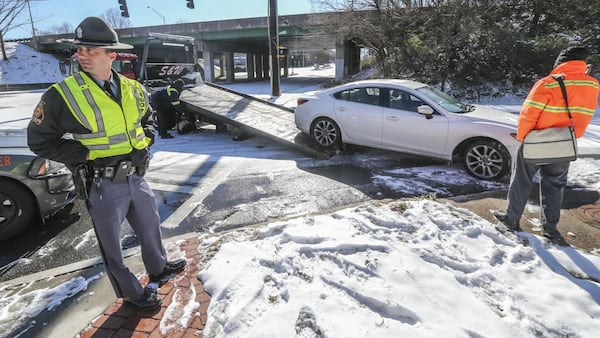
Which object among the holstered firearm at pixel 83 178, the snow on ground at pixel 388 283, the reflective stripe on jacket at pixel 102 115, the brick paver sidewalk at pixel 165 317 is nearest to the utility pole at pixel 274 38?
the snow on ground at pixel 388 283

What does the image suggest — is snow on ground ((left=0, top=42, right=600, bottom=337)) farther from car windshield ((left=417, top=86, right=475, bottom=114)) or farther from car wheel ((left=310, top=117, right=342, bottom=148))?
car wheel ((left=310, top=117, right=342, bottom=148))

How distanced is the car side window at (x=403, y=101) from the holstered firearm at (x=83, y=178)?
16.6 ft

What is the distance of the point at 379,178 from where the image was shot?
225 inches

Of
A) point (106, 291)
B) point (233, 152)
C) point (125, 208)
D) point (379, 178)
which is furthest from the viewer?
point (233, 152)

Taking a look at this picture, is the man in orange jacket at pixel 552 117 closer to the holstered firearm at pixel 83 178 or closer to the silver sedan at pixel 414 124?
the silver sedan at pixel 414 124

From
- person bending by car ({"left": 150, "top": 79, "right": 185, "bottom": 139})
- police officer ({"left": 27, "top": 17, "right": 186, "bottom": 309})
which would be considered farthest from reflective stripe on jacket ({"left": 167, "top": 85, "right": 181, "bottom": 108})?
police officer ({"left": 27, "top": 17, "right": 186, "bottom": 309})

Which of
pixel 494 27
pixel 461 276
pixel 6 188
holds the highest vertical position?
pixel 494 27

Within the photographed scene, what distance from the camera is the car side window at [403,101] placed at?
19.6ft

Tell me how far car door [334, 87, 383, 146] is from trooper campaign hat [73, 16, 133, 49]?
191 inches

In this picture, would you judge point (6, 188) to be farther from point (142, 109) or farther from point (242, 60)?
point (242, 60)

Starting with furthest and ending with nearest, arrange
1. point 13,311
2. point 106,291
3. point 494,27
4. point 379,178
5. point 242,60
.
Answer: point 242,60 < point 494,27 < point 379,178 < point 106,291 < point 13,311

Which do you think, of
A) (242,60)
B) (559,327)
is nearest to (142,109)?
(559,327)

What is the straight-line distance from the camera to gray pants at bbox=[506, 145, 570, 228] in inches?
134

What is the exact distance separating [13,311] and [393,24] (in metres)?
17.7
